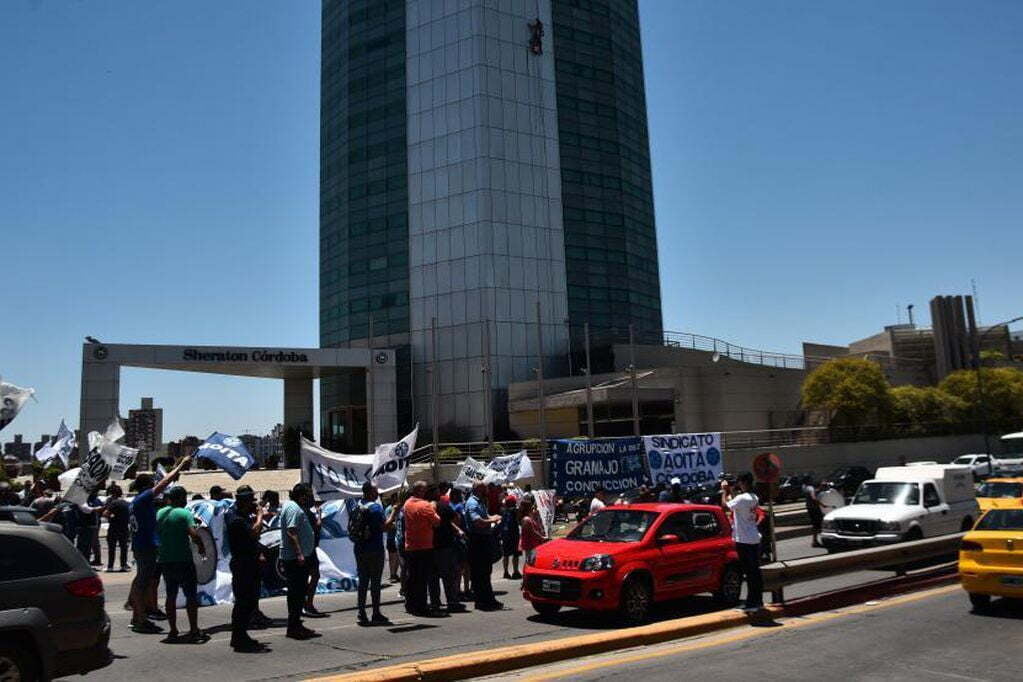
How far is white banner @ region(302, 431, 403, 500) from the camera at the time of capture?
1563 centimetres

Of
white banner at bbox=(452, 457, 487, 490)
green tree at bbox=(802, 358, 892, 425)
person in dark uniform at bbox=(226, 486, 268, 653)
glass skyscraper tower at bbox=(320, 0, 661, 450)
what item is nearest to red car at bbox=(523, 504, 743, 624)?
person in dark uniform at bbox=(226, 486, 268, 653)

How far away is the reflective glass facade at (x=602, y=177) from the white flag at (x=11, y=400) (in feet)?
187

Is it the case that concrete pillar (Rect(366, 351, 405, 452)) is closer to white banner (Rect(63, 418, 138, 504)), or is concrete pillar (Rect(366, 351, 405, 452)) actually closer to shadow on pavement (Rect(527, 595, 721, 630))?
white banner (Rect(63, 418, 138, 504))

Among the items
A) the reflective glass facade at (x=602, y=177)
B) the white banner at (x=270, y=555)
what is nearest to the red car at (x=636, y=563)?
the white banner at (x=270, y=555)

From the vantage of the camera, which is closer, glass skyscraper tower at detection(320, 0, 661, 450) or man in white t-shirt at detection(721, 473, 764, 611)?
man in white t-shirt at detection(721, 473, 764, 611)

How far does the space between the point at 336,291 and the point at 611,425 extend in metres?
27.7

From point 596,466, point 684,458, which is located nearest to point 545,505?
point 596,466

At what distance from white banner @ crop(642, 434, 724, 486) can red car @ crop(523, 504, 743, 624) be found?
38.5 feet

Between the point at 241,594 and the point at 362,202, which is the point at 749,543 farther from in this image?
the point at 362,202

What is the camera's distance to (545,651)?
9523 mm

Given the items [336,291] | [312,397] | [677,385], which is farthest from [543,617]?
[336,291]

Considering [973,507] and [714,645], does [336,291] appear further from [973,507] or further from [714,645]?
[714,645]

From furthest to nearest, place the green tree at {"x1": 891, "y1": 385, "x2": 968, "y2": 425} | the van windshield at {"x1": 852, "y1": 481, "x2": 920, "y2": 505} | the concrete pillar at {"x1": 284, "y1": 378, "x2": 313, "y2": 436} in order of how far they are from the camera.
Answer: the concrete pillar at {"x1": 284, "y1": 378, "x2": 313, "y2": 436}, the green tree at {"x1": 891, "y1": 385, "x2": 968, "y2": 425}, the van windshield at {"x1": 852, "y1": 481, "x2": 920, "y2": 505}

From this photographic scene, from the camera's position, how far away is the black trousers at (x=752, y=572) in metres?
11.6
